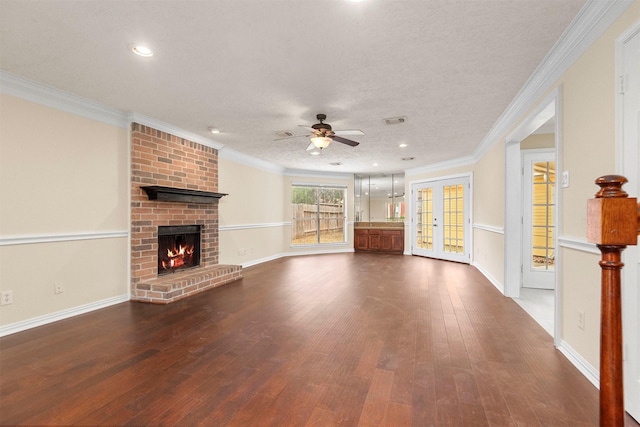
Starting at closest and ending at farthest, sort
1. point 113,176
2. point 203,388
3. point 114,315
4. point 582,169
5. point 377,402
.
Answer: point 377,402
point 203,388
point 582,169
point 114,315
point 113,176

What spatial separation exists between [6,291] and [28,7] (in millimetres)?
2444

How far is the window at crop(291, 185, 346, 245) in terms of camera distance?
27.5ft

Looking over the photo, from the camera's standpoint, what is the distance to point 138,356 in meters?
2.29

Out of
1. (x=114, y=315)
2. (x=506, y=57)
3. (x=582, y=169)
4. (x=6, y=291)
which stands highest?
(x=506, y=57)

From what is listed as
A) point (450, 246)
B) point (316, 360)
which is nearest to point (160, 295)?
point (316, 360)

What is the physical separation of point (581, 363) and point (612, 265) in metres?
1.90

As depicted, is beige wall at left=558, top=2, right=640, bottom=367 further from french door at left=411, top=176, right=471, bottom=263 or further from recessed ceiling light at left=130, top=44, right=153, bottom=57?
french door at left=411, top=176, right=471, bottom=263

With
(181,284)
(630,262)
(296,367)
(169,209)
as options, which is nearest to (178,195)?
(169,209)

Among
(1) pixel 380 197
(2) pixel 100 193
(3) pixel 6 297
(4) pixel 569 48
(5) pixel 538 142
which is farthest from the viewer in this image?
(1) pixel 380 197

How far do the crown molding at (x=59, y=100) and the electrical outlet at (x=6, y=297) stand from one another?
186 cm

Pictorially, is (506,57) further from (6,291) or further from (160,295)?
(6,291)

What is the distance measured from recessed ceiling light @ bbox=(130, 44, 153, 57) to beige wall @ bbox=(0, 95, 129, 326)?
1526 millimetres

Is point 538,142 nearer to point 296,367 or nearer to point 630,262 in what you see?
point 630,262

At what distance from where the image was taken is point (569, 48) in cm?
217
